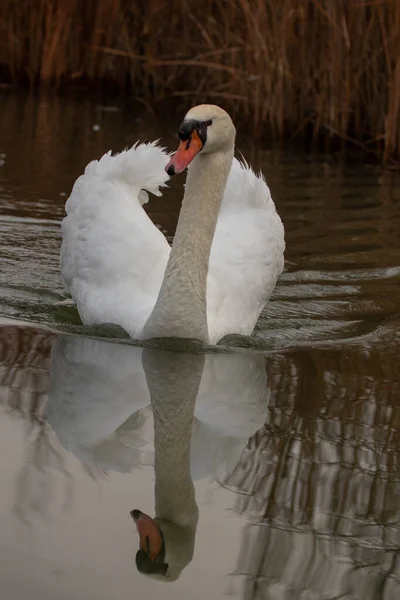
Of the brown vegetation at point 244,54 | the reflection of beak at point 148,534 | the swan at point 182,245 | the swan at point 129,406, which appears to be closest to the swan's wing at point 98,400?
the swan at point 129,406

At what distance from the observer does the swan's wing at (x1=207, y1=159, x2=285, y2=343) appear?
249 inches

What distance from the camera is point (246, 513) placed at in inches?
166

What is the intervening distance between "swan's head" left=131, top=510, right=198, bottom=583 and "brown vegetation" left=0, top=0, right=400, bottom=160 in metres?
6.92

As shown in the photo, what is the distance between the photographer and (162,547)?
154 inches

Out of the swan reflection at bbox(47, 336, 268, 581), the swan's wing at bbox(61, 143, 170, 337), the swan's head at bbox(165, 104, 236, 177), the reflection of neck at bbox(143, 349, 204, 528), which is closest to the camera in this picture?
the swan reflection at bbox(47, 336, 268, 581)

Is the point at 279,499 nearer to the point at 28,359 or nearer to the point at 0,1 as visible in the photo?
the point at 28,359

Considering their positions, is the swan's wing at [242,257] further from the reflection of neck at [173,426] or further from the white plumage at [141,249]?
the reflection of neck at [173,426]

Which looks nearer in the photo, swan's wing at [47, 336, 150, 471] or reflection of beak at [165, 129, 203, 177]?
swan's wing at [47, 336, 150, 471]

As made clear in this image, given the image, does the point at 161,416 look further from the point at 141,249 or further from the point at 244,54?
the point at 244,54

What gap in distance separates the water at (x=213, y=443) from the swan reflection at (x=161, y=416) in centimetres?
1

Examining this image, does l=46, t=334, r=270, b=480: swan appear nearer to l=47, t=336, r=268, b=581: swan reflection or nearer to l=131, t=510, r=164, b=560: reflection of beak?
l=47, t=336, r=268, b=581: swan reflection

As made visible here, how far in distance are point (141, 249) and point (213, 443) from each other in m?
1.79

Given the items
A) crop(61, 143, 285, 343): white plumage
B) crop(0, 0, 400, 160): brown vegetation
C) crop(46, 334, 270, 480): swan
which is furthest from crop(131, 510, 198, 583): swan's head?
crop(0, 0, 400, 160): brown vegetation

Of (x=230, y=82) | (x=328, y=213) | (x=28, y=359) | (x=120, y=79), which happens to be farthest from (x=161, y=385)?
(x=120, y=79)
